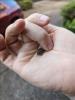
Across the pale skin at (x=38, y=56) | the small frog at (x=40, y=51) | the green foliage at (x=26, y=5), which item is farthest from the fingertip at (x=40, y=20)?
the green foliage at (x=26, y=5)

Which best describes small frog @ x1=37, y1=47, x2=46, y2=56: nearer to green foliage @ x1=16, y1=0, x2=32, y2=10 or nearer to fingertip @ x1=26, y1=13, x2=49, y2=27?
fingertip @ x1=26, y1=13, x2=49, y2=27

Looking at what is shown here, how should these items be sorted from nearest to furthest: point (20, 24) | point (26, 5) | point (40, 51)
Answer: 1. point (20, 24)
2. point (40, 51)
3. point (26, 5)

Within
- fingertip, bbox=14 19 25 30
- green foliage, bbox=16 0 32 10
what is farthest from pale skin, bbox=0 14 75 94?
green foliage, bbox=16 0 32 10

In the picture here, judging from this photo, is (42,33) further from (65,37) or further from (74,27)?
(74,27)

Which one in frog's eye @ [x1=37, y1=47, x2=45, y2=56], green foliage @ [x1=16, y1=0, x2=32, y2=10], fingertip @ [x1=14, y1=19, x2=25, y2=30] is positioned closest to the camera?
fingertip @ [x1=14, y1=19, x2=25, y2=30]

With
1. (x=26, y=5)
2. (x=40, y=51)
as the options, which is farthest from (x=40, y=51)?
(x=26, y=5)

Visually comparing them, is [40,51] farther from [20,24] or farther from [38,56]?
[20,24]

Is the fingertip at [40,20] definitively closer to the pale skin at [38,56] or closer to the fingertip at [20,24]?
the pale skin at [38,56]

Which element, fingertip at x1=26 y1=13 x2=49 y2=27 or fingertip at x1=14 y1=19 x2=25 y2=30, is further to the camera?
fingertip at x1=26 y1=13 x2=49 y2=27
